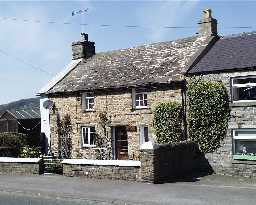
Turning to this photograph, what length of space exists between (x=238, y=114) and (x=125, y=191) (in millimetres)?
7304

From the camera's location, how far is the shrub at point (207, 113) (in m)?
21.1

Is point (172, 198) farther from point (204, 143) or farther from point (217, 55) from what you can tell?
point (217, 55)

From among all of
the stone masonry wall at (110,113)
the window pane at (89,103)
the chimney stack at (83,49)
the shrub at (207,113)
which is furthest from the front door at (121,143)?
the chimney stack at (83,49)

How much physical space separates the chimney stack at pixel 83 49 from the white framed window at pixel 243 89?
14.2 meters

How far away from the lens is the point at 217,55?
23438mm

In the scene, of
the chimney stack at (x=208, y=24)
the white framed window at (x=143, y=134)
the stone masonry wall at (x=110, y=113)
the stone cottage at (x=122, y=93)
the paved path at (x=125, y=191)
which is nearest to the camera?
the paved path at (x=125, y=191)

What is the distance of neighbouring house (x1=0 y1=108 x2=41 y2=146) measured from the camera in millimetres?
32406

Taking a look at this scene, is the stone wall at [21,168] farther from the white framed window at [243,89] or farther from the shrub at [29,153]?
the white framed window at [243,89]

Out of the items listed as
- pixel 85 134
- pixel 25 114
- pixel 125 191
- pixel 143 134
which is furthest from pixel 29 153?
pixel 125 191

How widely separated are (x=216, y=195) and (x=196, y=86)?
790cm

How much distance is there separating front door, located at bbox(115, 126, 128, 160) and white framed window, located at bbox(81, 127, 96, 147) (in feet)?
5.00

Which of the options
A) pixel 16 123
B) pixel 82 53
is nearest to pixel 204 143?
pixel 82 53

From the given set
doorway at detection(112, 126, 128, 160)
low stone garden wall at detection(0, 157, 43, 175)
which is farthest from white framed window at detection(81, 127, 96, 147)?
low stone garden wall at detection(0, 157, 43, 175)

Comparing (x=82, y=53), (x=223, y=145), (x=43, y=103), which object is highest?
(x=82, y=53)
